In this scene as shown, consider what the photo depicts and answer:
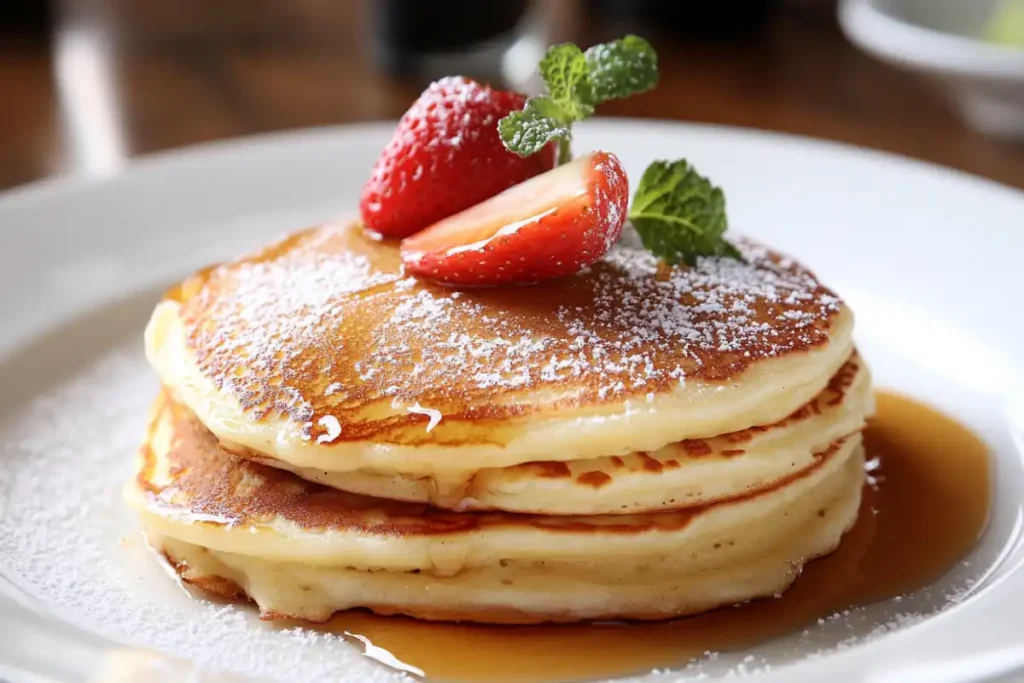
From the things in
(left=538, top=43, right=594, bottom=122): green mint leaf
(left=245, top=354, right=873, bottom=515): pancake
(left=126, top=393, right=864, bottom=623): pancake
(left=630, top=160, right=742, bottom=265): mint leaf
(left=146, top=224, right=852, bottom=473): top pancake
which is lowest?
(left=126, top=393, right=864, bottom=623): pancake

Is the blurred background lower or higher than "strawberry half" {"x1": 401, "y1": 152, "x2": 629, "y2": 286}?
lower

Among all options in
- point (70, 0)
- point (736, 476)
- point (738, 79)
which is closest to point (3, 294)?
point (736, 476)

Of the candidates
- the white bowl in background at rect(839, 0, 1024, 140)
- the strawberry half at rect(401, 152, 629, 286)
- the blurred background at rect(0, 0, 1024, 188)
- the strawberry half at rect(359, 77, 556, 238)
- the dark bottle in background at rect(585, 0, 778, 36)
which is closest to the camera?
the strawberry half at rect(401, 152, 629, 286)

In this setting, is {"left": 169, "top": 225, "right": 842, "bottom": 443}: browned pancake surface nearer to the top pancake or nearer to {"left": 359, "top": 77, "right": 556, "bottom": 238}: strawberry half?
the top pancake

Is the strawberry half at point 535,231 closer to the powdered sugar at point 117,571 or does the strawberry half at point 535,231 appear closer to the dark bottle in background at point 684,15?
the powdered sugar at point 117,571

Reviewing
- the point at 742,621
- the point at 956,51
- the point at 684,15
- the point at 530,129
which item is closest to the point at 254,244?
the point at 530,129

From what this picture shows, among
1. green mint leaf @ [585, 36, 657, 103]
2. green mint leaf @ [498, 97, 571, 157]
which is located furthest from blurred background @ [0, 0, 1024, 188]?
green mint leaf @ [498, 97, 571, 157]

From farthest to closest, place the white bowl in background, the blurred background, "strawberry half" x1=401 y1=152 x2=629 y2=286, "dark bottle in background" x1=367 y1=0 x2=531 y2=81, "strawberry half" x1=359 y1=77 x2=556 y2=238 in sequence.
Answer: "dark bottle in background" x1=367 y1=0 x2=531 y2=81 < the blurred background < the white bowl in background < "strawberry half" x1=359 y1=77 x2=556 y2=238 < "strawberry half" x1=401 y1=152 x2=629 y2=286
